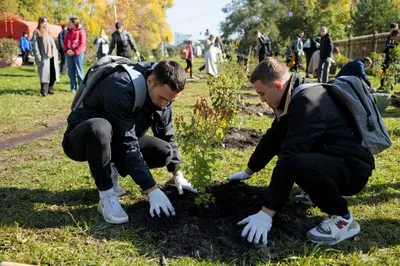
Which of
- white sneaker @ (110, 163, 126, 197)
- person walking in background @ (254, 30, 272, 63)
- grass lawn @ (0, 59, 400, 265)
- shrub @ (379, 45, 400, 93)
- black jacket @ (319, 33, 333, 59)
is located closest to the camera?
grass lawn @ (0, 59, 400, 265)

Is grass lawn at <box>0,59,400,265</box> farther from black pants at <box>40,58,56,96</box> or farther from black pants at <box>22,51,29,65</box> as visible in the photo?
black pants at <box>22,51,29,65</box>

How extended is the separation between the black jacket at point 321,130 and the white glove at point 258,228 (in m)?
0.41

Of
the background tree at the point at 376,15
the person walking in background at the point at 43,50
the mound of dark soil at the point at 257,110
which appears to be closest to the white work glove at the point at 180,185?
the mound of dark soil at the point at 257,110

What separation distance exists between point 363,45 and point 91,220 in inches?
813

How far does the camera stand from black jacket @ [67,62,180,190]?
2.57 meters

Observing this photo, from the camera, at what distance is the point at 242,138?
17.1ft

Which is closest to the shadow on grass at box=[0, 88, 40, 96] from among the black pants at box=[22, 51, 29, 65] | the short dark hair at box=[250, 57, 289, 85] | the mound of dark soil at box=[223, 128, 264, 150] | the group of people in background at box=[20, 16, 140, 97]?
the group of people in background at box=[20, 16, 140, 97]

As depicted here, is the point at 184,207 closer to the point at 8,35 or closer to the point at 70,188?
the point at 70,188

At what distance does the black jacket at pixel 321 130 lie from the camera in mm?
2330

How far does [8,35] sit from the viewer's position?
31.4 metres

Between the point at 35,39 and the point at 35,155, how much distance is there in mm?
5380

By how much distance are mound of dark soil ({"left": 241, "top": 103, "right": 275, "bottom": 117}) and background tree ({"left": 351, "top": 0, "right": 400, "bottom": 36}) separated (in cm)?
2120

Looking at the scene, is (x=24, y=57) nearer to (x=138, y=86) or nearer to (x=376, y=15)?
(x=138, y=86)

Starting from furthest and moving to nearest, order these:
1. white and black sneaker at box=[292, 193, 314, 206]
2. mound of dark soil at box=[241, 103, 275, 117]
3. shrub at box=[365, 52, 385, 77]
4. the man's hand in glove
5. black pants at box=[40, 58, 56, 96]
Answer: shrub at box=[365, 52, 385, 77], black pants at box=[40, 58, 56, 96], mound of dark soil at box=[241, 103, 275, 117], the man's hand in glove, white and black sneaker at box=[292, 193, 314, 206]
